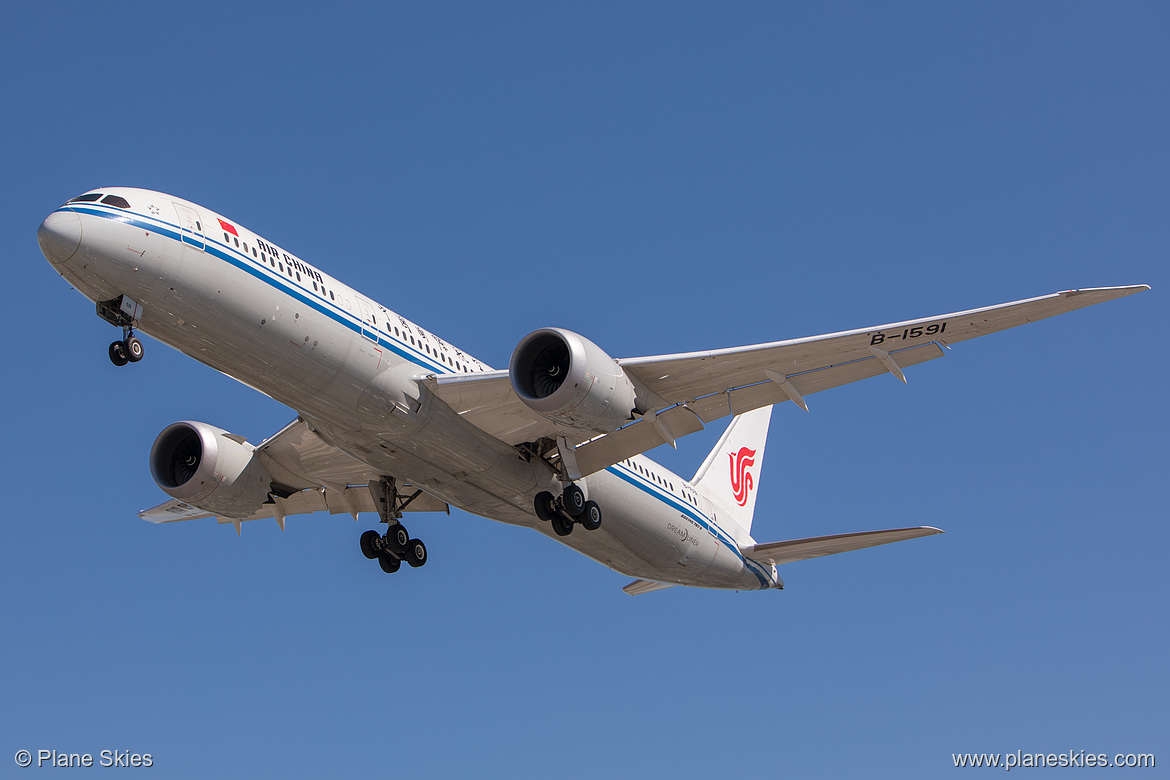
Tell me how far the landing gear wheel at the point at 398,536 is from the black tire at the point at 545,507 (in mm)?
3798

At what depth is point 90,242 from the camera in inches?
725

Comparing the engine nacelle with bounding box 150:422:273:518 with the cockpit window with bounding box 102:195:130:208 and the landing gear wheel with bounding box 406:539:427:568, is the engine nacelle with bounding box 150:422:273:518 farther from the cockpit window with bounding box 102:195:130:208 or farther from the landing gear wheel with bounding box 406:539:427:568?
the cockpit window with bounding box 102:195:130:208

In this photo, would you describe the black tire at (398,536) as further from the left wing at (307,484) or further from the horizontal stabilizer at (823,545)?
the horizontal stabilizer at (823,545)

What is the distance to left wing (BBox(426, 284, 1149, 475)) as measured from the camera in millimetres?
20984

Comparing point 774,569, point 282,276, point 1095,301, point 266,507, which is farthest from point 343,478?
point 1095,301

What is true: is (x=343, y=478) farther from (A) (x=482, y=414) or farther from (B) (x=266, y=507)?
(A) (x=482, y=414)

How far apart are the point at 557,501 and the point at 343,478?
563 cm

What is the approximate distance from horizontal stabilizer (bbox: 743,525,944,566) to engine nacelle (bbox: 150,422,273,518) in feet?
40.7

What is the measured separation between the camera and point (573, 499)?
23.6 meters

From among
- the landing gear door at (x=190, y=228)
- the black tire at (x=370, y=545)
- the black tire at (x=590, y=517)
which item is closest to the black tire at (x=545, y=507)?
the black tire at (x=590, y=517)

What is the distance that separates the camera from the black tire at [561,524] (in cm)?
2379

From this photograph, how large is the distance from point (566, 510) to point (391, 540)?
4578mm

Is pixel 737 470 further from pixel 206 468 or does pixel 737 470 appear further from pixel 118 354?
pixel 118 354

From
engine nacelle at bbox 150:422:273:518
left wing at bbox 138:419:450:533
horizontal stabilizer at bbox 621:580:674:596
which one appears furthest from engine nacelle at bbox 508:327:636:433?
horizontal stabilizer at bbox 621:580:674:596
